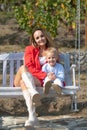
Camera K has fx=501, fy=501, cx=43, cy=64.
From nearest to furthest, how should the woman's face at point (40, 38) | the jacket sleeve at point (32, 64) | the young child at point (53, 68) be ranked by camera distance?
the young child at point (53, 68) → the jacket sleeve at point (32, 64) → the woman's face at point (40, 38)

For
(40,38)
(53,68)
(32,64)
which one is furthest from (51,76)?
(40,38)

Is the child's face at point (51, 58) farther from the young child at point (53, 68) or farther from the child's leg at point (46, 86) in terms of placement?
the child's leg at point (46, 86)

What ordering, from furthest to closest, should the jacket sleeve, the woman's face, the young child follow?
the woman's face < the jacket sleeve < the young child

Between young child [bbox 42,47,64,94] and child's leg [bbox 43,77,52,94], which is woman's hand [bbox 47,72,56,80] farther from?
child's leg [bbox 43,77,52,94]

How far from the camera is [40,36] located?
5.41 meters

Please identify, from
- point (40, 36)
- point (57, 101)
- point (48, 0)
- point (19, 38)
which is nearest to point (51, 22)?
point (48, 0)

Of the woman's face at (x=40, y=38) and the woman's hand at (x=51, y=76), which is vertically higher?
the woman's face at (x=40, y=38)

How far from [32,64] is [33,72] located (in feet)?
Result: 0.37

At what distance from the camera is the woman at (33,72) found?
195 inches

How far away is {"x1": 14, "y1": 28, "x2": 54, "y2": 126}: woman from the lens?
494 centimetres

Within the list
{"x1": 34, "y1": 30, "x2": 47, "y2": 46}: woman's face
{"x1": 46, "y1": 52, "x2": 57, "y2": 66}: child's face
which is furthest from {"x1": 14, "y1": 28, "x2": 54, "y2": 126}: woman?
{"x1": 46, "y1": 52, "x2": 57, "y2": 66}: child's face

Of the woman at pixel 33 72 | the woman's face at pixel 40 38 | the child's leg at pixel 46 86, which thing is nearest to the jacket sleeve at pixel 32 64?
the woman at pixel 33 72

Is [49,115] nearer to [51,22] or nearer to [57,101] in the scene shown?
[57,101]

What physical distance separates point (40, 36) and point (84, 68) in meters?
4.37
